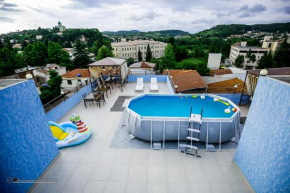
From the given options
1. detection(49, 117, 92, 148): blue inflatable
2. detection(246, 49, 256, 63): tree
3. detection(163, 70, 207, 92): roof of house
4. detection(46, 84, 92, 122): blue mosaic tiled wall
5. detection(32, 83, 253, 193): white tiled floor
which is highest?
detection(246, 49, 256, 63): tree

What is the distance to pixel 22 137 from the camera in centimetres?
393

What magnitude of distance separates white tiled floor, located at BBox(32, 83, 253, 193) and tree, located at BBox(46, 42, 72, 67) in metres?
31.2

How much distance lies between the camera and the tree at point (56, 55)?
3106 cm

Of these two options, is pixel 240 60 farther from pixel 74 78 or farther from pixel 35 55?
pixel 35 55

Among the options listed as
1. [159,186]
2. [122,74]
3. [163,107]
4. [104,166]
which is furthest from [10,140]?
[122,74]

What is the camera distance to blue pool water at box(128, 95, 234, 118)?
7.42 meters

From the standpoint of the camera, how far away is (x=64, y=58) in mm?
31594

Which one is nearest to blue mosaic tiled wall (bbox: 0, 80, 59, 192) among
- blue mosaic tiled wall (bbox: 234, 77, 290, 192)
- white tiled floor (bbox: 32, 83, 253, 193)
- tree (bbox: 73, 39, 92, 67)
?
white tiled floor (bbox: 32, 83, 253, 193)

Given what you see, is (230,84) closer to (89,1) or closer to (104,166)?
(104,166)

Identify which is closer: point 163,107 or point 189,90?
point 163,107

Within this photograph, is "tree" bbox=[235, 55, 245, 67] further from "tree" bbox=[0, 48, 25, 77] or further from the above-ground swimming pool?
"tree" bbox=[0, 48, 25, 77]

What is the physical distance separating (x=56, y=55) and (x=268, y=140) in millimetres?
37758

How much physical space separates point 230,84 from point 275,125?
8854mm

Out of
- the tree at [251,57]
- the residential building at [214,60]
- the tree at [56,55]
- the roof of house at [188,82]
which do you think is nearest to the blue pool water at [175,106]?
the roof of house at [188,82]
